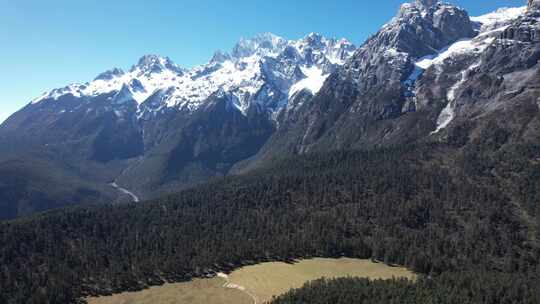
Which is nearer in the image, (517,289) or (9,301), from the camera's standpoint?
(517,289)

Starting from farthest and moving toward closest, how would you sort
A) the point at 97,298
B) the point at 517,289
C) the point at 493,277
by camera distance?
the point at 97,298
the point at 493,277
the point at 517,289

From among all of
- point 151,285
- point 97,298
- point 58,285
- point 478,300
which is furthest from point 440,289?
point 58,285

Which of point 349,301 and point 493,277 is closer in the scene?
point 349,301

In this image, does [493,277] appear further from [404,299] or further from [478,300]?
[404,299]

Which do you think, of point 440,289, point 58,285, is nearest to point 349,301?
point 440,289

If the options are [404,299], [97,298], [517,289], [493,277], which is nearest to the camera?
[404,299]

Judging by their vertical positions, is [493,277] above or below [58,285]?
above

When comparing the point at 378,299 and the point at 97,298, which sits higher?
the point at 378,299

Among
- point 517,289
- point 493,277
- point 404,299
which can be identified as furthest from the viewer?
point 493,277

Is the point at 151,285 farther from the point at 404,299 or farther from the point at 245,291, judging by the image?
the point at 404,299
